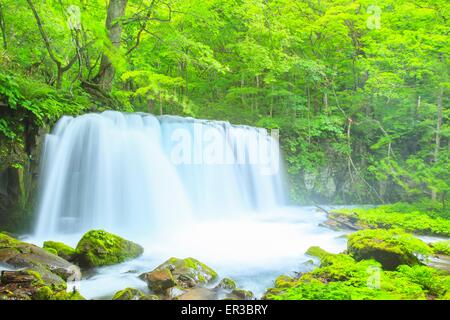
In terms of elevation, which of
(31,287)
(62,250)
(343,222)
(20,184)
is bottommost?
(343,222)

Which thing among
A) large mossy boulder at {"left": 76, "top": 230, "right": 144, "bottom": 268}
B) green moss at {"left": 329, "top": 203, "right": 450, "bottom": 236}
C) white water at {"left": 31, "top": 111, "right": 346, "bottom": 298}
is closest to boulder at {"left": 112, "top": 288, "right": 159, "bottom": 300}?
white water at {"left": 31, "top": 111, "right": 346, "bottom": 298}

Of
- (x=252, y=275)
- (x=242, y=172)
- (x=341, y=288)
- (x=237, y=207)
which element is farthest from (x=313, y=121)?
(x=341, y=288)

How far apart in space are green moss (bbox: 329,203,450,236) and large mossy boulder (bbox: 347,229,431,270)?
326 centimetres

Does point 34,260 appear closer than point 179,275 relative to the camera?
Yes

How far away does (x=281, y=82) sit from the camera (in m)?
13.3

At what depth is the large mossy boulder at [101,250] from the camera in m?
4.89

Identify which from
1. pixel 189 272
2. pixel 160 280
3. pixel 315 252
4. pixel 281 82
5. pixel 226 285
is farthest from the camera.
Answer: pixel 281 82

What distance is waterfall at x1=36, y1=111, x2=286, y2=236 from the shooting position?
7.08m

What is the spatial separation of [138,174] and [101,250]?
3186mm

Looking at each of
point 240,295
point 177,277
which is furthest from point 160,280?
point 240,295

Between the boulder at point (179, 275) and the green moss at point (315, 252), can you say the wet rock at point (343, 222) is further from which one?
the boulder at point (179, 275)

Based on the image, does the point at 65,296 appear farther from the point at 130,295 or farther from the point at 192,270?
the point at 192,270

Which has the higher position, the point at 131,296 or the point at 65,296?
the point at 65,296

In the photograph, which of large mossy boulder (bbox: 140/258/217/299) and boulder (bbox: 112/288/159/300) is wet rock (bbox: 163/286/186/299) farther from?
boulder (bbox: 112/288/159/300)
